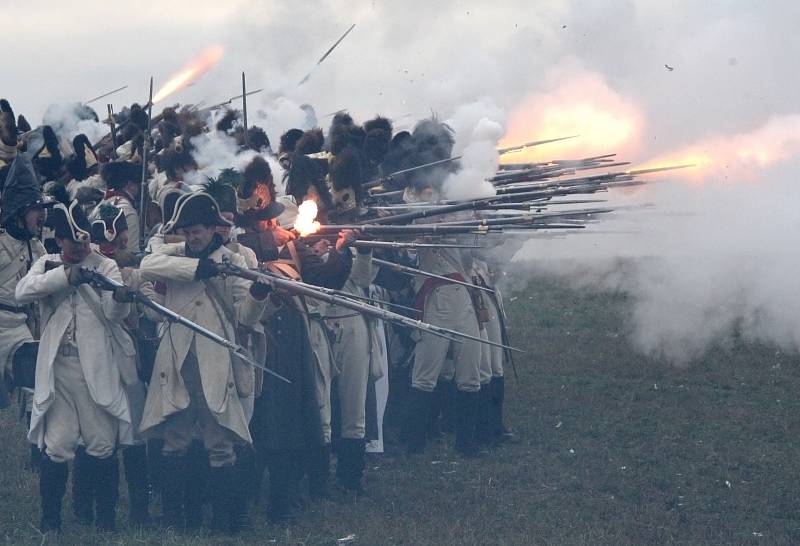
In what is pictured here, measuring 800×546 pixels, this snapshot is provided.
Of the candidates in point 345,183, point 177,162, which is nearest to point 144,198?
point 177,162

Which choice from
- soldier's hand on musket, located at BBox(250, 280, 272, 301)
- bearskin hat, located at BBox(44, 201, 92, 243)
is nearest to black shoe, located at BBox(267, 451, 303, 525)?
soldier's hand on musket, located at BBox(250, 280, 272, 301)

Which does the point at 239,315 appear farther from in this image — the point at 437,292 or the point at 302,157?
the point at 437,292

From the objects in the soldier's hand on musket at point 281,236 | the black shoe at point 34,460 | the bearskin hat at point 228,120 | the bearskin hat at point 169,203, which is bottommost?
the black shoe at point 34,460

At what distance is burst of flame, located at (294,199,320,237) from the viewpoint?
31.6ft

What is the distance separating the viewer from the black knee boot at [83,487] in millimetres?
9109

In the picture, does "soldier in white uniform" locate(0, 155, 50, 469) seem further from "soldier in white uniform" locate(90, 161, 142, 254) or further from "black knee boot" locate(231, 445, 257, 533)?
"black knee boot" locate(231, 445, 257, 533)

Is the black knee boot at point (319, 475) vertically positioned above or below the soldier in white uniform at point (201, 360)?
below

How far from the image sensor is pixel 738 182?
38.0 ft

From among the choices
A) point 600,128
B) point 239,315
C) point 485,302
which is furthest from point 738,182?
point 239,315

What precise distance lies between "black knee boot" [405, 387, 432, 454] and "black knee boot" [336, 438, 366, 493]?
159cm

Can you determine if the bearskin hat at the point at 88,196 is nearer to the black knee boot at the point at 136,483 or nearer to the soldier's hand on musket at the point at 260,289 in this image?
the black knee boot at the point at 136,483

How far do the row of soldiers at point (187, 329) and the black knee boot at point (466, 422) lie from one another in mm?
726

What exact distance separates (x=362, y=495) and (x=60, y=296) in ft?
9.36

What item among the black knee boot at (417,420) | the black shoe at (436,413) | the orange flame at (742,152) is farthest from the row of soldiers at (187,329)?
the orange flame at (742,152)
